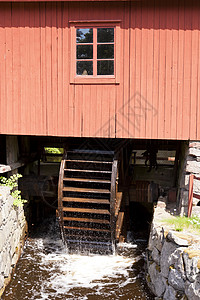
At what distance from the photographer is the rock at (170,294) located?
4.67 meters

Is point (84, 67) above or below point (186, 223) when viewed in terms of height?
above

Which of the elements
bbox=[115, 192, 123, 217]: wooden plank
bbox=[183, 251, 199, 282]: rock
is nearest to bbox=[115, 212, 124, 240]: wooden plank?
bbox=[115, 192, 123, 217]: wooden plank

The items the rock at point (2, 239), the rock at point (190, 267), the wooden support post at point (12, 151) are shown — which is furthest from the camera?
the wooden support post at point (12, 151)

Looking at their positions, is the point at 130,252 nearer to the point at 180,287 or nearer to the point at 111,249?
the point at 111,249

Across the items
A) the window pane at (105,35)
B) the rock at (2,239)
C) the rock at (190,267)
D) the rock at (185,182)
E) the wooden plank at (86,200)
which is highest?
the window pane at (105,35)

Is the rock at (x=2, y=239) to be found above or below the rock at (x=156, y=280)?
above

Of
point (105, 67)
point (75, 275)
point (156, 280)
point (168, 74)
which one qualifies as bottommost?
point (75, 275)

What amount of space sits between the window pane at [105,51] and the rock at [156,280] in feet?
12.8

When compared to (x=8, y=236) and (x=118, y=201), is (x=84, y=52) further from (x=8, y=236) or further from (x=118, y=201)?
(x=8, y=236)

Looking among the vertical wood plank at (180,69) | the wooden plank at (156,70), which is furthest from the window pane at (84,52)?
the vertical wood plank at (180,69)

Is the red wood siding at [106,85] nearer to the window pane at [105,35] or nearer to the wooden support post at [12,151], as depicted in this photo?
the window pane at [105,35]

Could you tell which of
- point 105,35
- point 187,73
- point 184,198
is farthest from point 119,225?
point 105,35

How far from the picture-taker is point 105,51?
652cm

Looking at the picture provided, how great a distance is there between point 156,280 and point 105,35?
452 centimetres
